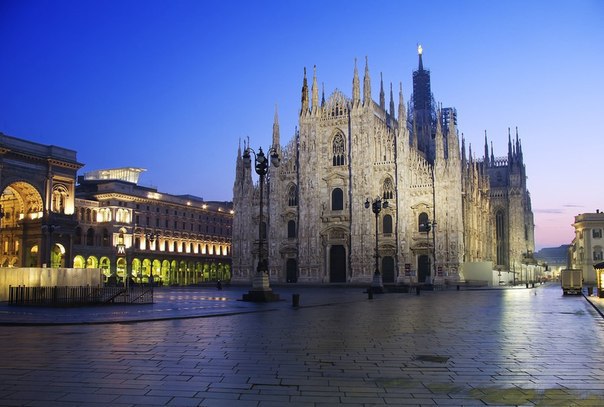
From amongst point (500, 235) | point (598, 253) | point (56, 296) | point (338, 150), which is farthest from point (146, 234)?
point (598, 253)

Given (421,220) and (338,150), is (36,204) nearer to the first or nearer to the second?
(338,150)

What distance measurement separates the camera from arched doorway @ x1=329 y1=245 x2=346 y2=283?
66.5m

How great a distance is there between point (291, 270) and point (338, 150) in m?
14.7

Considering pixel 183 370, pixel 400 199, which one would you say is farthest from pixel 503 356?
pixel 400 199

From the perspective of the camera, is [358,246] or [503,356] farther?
[358,246]

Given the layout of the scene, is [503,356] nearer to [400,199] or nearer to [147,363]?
[147,363]

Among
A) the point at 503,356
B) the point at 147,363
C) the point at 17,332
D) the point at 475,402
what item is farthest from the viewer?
the point at 17,332

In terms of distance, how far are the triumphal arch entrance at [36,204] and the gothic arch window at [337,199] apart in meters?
29.5

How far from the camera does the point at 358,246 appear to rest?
6431cm

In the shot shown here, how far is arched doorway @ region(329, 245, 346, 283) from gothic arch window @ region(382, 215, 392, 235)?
5420mm

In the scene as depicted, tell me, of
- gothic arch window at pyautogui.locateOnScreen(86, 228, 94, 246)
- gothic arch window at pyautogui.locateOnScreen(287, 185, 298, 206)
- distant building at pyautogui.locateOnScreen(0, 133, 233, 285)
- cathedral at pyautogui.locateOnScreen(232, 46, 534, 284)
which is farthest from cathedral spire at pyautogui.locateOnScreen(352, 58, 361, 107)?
gothic arch window at pyautogui.locateOnScreen(86, 228, 94, 246)

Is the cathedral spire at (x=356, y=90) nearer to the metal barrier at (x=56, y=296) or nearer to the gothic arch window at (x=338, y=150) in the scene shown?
the gothic arch window at (x=338, y=150)

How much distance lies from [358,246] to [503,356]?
177 ft

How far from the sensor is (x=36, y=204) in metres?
65.8
